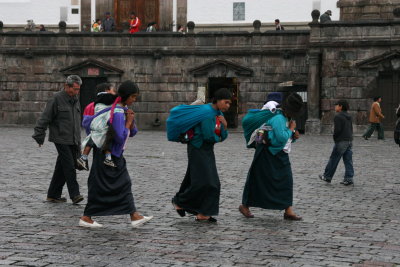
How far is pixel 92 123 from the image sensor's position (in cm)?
1013

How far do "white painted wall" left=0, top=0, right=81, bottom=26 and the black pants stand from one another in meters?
31.4

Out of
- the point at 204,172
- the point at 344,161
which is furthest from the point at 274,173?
the point at 344,161

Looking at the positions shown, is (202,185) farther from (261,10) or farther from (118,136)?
(261,10)

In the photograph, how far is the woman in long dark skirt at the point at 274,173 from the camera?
35.8 ft

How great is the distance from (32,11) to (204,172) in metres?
34.2

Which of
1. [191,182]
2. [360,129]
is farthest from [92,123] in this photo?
[360,129]

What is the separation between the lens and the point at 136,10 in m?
42.2

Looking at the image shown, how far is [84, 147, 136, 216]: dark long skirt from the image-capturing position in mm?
9828

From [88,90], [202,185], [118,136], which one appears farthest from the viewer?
[88,90]

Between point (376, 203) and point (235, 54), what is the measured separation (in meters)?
24.7

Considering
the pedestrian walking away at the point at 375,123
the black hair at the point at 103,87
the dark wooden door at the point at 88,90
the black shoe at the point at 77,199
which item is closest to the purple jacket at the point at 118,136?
the black hair at the point at 103,87

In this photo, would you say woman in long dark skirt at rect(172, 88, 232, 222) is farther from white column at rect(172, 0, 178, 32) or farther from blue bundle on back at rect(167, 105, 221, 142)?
white column at rect(172, 0, 178, 32)

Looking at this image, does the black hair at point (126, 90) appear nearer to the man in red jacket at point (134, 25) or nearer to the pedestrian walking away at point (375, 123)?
the pedestrian walking away at point (375, 123)

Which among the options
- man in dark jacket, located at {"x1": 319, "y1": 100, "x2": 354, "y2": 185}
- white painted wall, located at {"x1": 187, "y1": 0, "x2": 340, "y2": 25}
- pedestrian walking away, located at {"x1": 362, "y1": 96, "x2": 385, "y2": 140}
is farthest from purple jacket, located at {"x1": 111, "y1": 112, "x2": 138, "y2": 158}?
white painted wall, located at {"x1": 187, "y1": 0, "x2": 340, "y2": 25}
